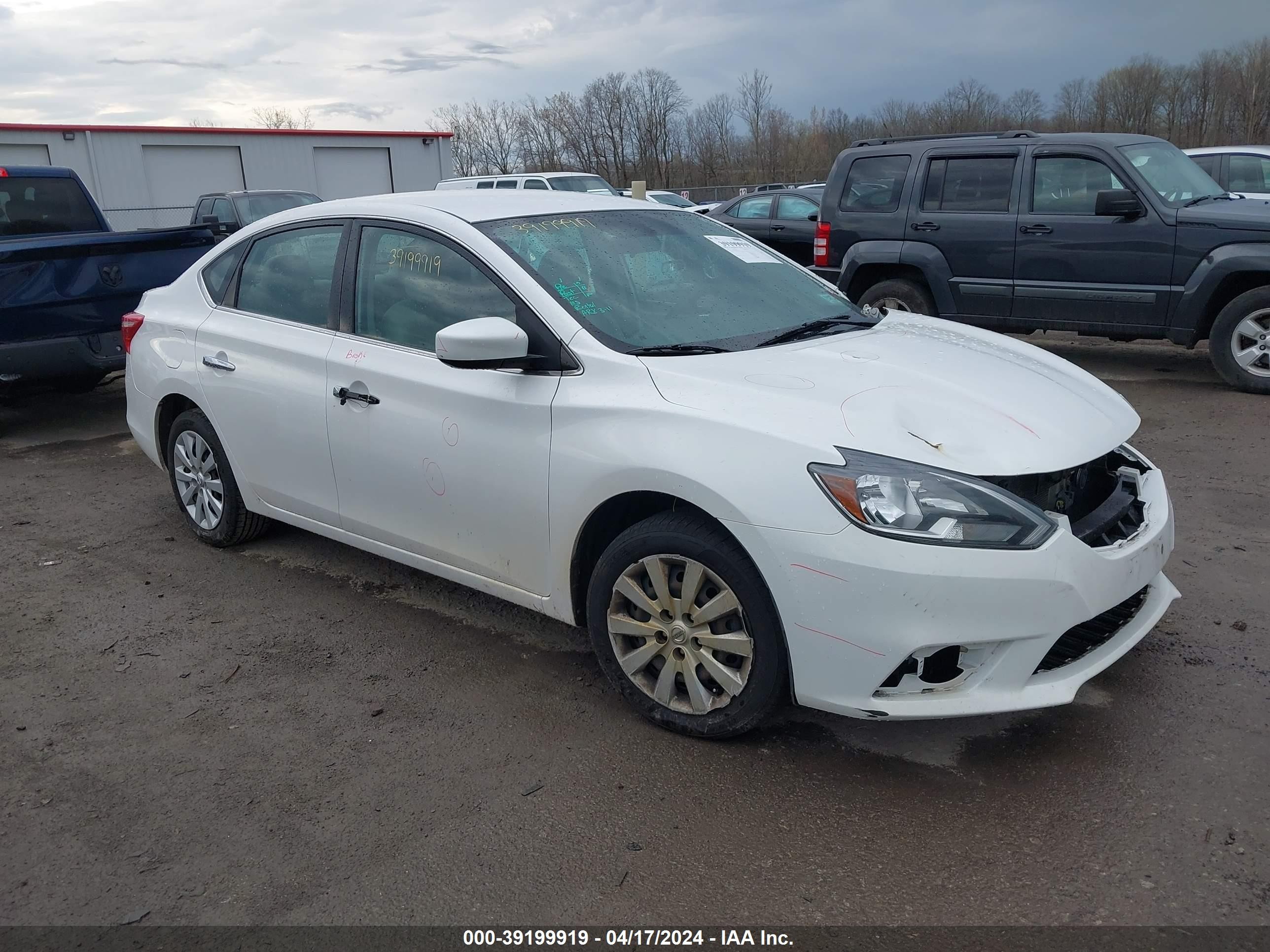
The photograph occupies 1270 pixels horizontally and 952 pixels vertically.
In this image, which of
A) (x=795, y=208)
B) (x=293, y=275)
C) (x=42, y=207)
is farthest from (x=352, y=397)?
(x=795, y=208)

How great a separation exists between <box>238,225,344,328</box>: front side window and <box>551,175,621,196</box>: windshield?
15486mm

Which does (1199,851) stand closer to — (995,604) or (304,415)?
(995,604)

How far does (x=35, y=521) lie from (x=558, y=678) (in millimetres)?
3751

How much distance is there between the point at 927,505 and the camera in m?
2.82

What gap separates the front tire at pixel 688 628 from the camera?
301 centimetres

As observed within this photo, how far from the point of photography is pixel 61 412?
29.1 feet

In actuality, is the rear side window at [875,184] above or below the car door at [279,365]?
above

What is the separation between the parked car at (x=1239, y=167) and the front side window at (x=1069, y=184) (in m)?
3.83

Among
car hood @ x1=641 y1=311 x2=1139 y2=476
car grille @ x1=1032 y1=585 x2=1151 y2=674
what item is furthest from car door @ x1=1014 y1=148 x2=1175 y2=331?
car grille @ x1=1032 y1=585 x2=1151 y2=674

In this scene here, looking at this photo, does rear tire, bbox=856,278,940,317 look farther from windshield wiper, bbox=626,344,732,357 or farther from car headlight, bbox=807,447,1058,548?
car headlight, bbox=807,447,1058,548

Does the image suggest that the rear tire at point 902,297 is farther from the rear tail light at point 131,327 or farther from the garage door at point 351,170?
the garage door at point 351,170

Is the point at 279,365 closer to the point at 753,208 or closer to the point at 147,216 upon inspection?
the point at 753,208

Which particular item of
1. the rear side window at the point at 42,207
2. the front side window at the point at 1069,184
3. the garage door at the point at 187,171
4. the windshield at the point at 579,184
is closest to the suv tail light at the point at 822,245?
the front side window at the point at 1069,184

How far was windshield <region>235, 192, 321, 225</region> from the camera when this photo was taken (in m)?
16.8
